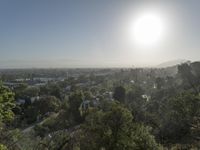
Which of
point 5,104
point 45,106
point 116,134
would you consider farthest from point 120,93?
point 5,104

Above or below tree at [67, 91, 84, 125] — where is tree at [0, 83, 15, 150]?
above

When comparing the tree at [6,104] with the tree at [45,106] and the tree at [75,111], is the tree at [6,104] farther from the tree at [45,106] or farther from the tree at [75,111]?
the tree at [45,106]

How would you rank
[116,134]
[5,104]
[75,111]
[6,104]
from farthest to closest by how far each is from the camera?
[75,111], [116,134], [6,104], [5,104]

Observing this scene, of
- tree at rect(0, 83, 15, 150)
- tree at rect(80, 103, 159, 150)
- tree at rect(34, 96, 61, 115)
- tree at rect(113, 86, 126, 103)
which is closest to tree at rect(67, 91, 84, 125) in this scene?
tree at rect(34, 96, 61, 115)

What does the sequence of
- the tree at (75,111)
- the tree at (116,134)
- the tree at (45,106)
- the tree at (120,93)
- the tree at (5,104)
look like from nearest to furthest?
the tree at (5,104) < the tree at (116,134) < the tree at (75,111) < the tree at (45,106) < the tree at (120,93)

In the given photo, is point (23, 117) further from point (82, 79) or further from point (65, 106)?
point (82, 79)

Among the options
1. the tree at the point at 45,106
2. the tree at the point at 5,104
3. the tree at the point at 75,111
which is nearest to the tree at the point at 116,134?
the tree at the point at 5,104

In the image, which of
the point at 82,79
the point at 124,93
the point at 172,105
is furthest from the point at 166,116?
the point at 82,79

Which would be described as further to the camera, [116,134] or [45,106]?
[45,106]

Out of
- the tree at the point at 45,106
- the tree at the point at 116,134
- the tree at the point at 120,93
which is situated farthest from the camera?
the tree at the point at 120,93

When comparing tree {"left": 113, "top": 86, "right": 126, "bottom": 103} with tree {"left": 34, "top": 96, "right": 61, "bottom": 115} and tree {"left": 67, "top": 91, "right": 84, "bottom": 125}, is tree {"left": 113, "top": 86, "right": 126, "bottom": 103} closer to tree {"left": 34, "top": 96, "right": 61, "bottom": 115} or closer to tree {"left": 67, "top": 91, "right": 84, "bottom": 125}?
tree {"left": 34, "top": 96, "right": 61, "bottom": 115}

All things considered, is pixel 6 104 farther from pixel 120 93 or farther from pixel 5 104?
pixel 120 93
